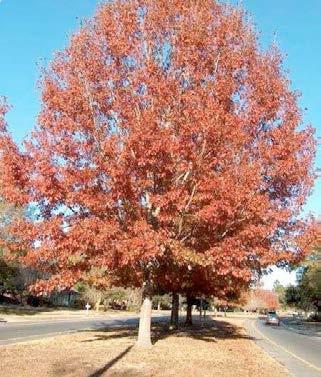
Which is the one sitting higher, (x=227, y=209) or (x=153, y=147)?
(x=153, y=147)

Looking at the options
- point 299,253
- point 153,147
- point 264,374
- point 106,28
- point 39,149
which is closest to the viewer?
point 264,374

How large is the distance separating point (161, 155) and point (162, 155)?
33 millimetres

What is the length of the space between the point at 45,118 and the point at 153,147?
3.76 metres

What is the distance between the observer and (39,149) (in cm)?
1709

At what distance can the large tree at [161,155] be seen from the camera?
16.5 m

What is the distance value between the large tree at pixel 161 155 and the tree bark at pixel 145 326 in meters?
0.05

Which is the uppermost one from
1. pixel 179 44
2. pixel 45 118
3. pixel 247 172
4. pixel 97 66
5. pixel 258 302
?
pixel 258 302

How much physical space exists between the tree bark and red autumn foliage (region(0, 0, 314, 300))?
3.49ft

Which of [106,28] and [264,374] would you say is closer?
[264,374]

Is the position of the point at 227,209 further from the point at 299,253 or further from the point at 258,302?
the point at 258,302

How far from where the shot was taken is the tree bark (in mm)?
19156

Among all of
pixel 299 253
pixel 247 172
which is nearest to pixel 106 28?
pixel 247 172

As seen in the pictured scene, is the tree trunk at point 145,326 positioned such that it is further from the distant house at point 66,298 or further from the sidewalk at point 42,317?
the distant house at point 66,298

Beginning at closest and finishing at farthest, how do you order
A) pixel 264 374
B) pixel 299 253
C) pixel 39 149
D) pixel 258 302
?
pixel 264 374 < pixel 39 149 < pixel 299 253 < pixel 258 302
